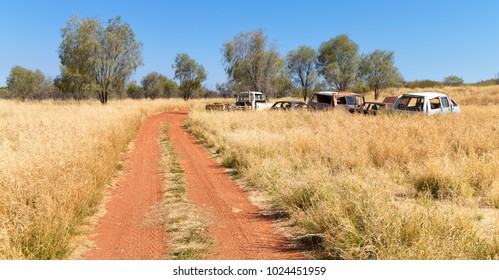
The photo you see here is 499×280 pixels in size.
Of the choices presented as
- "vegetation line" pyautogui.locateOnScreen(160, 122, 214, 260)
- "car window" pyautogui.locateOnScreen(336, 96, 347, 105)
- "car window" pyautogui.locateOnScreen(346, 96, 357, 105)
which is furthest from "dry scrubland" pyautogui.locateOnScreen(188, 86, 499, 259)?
"car window" pyautogui.locateOnScreen(336, 96, 347, 105)

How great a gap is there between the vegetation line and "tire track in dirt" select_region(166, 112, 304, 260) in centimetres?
13

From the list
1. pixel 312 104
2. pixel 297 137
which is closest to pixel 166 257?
pixel 297 137

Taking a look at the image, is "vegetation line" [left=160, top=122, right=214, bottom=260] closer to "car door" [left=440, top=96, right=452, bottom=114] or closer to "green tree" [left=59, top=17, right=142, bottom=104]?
"car door" [left=440, top=96, right=452, bottom=114]

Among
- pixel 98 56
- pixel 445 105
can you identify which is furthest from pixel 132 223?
pixel 98 56

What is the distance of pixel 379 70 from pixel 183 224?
4656 cm

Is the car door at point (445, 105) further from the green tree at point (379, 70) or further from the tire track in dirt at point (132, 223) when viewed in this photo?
the green tree at point (379, 70)

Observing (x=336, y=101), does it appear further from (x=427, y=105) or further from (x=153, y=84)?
(x=153, y=84)

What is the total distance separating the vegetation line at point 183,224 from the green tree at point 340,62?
40334 mm

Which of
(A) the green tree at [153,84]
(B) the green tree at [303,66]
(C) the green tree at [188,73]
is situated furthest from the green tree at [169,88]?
(B) the green tree at [303,66]

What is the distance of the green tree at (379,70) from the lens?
148 feet

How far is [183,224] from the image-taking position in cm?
479

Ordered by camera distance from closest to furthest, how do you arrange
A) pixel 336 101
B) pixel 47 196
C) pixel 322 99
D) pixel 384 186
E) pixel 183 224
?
1. pixel 47 196
2. pixel 183 224
3. pixel 384 186
4. pixel 336 101
5. pixel 322 99

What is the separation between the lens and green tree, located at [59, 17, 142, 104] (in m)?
33.2

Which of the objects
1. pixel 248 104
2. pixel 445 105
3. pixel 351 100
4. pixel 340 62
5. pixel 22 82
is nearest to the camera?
pixel 445 105
